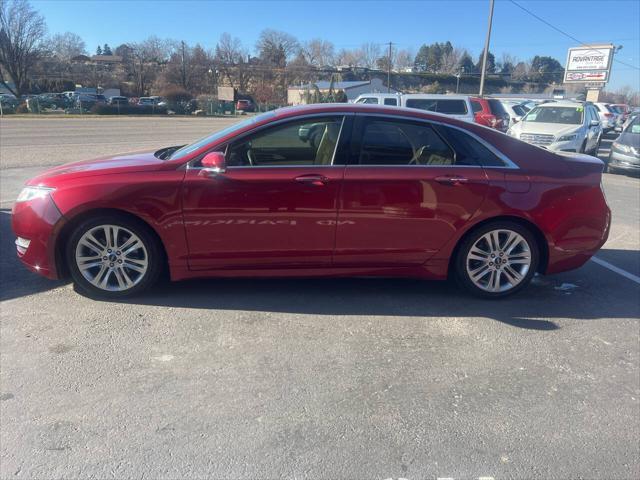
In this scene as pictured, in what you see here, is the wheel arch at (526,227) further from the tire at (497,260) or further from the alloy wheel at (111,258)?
the alloy wheel at (111,258)

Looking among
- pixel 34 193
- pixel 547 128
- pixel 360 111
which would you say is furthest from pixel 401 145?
pixel 547 128

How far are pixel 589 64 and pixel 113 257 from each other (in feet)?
181

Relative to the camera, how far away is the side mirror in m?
3.97

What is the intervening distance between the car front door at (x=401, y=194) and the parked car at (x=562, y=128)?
1104 centimetres

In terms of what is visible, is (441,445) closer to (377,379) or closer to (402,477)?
(402,477)

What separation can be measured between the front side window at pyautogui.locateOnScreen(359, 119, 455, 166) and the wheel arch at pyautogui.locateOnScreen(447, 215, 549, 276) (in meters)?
0.60

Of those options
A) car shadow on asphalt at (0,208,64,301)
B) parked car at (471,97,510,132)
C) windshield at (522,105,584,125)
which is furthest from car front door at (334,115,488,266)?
windshield at (522,105,584,125)

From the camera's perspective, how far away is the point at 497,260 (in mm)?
4488

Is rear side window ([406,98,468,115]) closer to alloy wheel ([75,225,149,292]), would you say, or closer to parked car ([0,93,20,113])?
alloy wheel ([75,225,149,292])

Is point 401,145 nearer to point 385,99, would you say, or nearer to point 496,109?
point 385,99

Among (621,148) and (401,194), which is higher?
(401,194)

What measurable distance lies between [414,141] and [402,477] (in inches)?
110

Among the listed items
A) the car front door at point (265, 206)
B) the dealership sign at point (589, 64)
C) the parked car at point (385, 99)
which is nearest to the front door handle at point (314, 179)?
the car front door at point (265, 206)

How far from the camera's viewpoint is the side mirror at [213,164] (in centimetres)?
397
